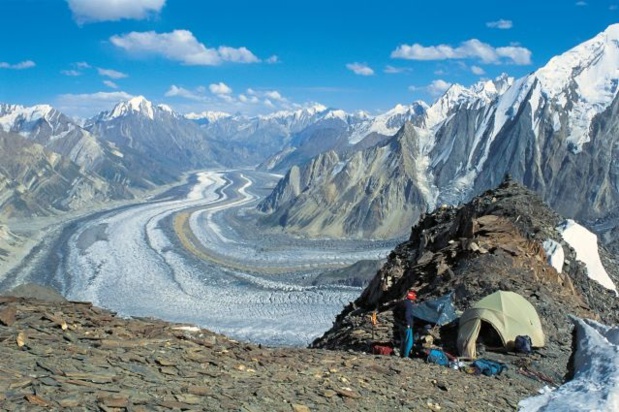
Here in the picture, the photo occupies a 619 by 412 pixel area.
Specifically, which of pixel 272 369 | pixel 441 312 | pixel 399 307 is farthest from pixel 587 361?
pixel 272 369

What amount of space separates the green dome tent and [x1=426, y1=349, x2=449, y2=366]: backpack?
99cm

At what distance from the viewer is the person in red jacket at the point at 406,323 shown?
747 inches

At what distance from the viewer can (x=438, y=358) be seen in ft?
58.2

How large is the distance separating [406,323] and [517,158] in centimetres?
14396

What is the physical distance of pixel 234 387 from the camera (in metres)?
11.5

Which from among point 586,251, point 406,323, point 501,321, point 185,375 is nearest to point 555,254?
point 586,251

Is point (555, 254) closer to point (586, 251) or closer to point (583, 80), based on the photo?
point (586, 251)

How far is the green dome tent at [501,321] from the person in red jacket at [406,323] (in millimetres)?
1628

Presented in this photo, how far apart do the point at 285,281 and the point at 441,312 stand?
240 feet

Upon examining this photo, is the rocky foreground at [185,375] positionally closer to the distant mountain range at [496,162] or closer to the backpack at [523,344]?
the backpack at [523,344]

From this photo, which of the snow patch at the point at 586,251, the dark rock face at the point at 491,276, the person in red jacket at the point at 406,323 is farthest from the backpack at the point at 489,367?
the snow patch at the point at 586,251

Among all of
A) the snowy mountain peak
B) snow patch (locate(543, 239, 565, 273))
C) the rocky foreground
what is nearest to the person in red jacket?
the rocky foreground

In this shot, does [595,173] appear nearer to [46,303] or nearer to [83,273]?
[83,273]

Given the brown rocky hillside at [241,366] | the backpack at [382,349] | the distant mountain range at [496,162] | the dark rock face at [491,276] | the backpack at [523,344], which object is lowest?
the backpack at [382,349]
